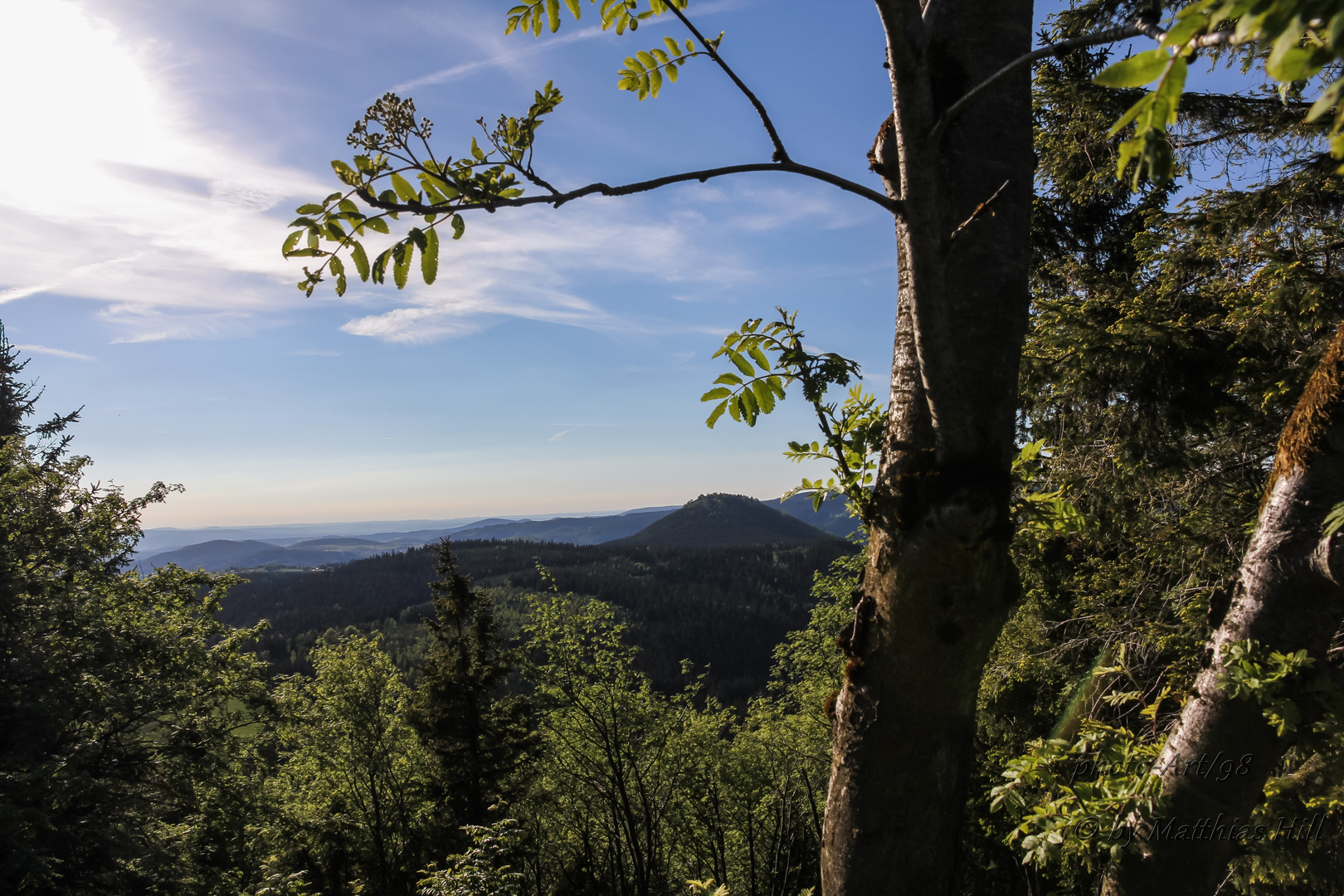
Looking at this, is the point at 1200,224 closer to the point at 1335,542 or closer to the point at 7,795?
the point at 1335,542

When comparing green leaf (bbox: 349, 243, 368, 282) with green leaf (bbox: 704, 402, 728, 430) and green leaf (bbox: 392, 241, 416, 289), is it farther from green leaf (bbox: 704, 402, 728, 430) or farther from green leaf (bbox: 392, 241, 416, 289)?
green leaf (bbox: 704, 402, 728, 430)

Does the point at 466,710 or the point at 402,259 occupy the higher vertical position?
the point at 402,259

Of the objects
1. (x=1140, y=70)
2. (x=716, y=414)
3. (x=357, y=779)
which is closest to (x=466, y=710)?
(x=357, y=779)

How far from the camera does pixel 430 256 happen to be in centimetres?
122

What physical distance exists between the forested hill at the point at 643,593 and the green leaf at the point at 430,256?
255ft

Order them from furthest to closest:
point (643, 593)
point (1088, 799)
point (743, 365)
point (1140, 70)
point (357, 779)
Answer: point (643, 593) < point (357, 779) < point (1088, 799) < point (743, 365) < point (1140, 70)

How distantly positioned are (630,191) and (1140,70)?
718 mm

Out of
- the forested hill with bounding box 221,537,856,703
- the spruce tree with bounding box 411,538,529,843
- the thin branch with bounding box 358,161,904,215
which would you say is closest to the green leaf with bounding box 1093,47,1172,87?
the thin branch with bounding box 358,161,904,215

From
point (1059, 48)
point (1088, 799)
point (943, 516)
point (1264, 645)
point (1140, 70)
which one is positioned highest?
point (1059, 48)

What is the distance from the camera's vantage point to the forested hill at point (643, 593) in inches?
3563

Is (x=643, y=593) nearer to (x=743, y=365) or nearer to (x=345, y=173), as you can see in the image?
(x=743, y=365)

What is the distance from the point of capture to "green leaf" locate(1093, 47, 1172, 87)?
0.68 m

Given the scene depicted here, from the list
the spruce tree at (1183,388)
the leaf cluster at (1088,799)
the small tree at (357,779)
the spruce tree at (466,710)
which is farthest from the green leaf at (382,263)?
the small tree at (357,779)

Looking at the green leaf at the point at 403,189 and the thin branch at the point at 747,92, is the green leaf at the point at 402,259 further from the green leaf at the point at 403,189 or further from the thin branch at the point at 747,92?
the thin branch at the point at 747,92
